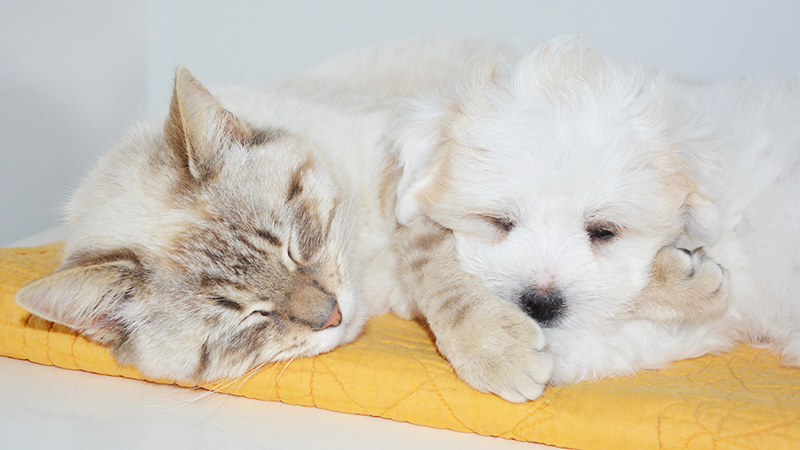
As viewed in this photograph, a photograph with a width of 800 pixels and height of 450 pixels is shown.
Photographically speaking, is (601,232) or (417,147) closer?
(601,232)

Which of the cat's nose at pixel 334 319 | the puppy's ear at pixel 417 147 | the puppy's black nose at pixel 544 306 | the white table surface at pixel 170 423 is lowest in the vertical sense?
the white table surface at pixel 170 423

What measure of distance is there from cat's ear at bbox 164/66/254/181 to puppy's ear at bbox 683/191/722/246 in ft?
3.86

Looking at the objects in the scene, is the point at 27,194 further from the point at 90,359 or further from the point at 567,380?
the point at 567,380

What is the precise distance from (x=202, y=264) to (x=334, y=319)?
0.35 metres

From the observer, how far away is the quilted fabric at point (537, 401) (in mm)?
1284

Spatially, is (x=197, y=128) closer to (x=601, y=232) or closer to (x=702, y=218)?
(x=601, y=232)

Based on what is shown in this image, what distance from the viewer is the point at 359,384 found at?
1479 millimetres

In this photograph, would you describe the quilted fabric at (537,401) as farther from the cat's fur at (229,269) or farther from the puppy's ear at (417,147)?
the puppy's ear at (417,147)

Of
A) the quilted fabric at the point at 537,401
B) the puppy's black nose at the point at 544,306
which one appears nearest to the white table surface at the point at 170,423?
the quilted fabric at the point at 537,401

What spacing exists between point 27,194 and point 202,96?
1662mm

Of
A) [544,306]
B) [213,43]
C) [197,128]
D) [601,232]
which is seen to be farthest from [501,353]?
[213,43]

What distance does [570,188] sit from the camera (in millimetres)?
1455

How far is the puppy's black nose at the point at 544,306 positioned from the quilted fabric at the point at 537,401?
0.55 feet

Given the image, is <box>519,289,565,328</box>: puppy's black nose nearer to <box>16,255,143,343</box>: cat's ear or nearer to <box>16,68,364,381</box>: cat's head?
<box>16,68,364,381</box>: cat's head
